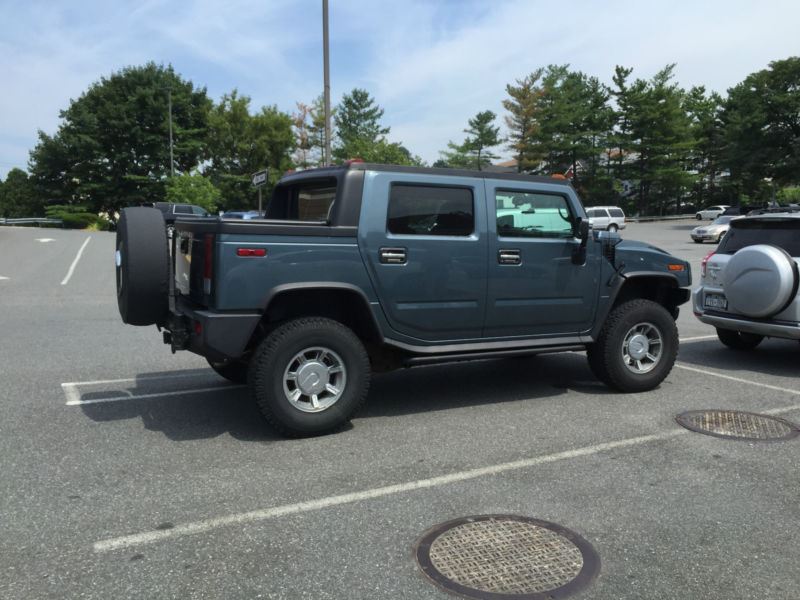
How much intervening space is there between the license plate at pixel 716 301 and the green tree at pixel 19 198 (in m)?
58.6

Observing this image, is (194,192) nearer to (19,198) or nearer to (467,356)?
(467,356)

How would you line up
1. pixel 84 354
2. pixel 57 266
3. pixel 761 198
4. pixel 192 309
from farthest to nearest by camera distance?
pixel 761 198
pixel 57 266
pixel 84 354
pixel 192 309

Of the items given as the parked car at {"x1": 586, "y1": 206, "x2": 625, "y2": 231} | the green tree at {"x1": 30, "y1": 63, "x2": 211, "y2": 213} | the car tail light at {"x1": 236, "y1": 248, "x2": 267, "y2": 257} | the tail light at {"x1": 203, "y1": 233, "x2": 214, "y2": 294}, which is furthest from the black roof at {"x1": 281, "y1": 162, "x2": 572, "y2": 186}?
the green tree at {"x1": 30, "y1": 63, "x2": 211, "y2": 213}

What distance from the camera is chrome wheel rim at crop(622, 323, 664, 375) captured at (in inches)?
246

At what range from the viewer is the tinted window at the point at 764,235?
7492 millimetres

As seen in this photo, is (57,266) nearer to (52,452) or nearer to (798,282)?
(52,452)

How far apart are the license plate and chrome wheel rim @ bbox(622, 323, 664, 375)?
202 centimetres

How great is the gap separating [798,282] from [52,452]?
7.11 meters

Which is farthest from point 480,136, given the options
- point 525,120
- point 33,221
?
point 33,221

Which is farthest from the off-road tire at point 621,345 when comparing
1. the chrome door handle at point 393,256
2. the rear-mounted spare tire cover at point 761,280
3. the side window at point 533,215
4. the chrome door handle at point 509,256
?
the chrome door handle at point 393,256

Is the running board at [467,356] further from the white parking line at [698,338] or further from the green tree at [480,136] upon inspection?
the green tree at [480,136]

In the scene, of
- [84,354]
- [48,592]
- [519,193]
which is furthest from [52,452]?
[519,193]

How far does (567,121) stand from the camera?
55.9 m

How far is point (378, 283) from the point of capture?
504cm
